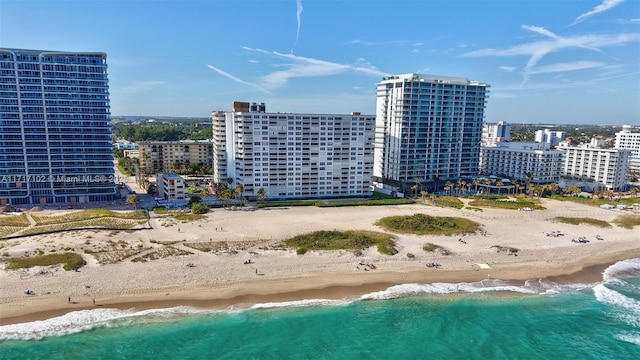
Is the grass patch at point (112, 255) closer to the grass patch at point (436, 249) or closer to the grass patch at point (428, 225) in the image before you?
the grass patch at point (428, 225)

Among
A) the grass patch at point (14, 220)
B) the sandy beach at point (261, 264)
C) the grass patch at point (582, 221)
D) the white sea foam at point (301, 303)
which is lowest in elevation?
the white sea foam at point (301, 303)

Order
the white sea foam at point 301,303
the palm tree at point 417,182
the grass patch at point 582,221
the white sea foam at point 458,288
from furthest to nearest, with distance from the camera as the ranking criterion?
the palm tree at point 417,182, the grass patch at point 582,221, the white sea foam at point 458,288, the white sea foam at point 301,303

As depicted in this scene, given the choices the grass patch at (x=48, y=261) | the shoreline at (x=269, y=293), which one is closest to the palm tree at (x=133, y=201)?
the grass patch at (x=48, y=261)

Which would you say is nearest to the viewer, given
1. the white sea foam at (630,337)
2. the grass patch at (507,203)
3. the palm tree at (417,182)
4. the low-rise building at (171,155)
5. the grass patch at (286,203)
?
the white sea foam at (630,337)

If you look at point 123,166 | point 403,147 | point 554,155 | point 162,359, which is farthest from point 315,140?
point 123,166

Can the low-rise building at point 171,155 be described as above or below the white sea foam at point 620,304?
above

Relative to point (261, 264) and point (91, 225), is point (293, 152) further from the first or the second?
point (91, 225)
